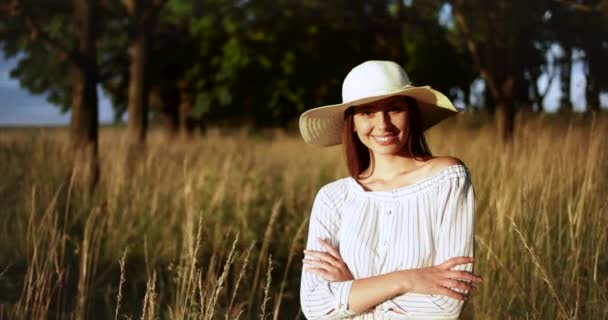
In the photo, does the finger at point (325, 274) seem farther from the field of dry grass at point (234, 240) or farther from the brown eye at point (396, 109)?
the field of dry grass at point (234, 240)

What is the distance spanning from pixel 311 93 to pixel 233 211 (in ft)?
47.6

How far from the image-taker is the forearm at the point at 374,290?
1937 millimetres

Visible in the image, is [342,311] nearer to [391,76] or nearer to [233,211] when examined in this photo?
[391,76]

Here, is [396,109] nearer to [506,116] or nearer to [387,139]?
[387,139]

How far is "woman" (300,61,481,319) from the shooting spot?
6.43 feet

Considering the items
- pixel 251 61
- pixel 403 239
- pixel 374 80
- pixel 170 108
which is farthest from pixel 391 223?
pixel 170 108

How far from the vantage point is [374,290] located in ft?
6.41

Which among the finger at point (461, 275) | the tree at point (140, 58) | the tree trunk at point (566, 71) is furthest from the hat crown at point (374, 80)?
the tree at point (140, 58)

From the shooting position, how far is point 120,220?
5.66 metres

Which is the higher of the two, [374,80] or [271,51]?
[271,51]

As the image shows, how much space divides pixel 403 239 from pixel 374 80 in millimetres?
467

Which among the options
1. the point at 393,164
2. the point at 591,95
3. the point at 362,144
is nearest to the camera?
the point at 393,164

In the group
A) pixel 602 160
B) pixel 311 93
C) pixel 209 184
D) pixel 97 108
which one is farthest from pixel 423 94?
pixel 311 93

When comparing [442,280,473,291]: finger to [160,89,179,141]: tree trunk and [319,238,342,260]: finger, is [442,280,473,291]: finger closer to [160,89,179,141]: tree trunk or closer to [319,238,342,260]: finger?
[319,238,342,260]: finger
